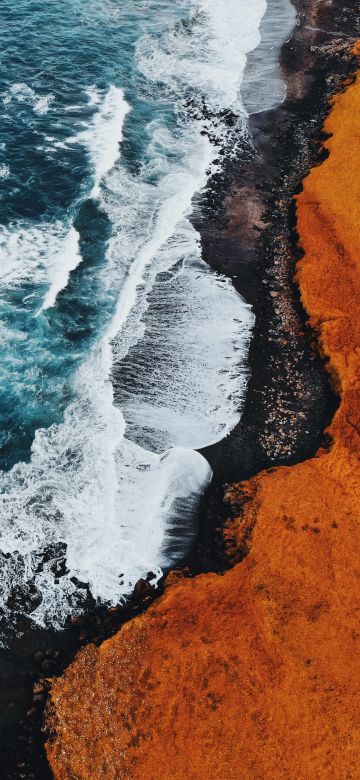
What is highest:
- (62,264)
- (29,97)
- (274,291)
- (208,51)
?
(208,51)

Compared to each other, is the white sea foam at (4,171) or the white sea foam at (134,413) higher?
the white sea foam at (4,171)

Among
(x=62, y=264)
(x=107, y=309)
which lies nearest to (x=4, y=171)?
(x=62, y=264)

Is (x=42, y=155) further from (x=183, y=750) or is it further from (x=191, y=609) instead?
(x=183, y=750)

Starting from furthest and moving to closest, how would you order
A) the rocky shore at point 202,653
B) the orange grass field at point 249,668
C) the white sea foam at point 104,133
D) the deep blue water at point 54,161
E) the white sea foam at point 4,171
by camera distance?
the white sea foam at point 104,133
the white sea foam at point 4,171
the deep blue water at point 54,161
the rocky shore at point 202,653
the orange grass field at point 249,668

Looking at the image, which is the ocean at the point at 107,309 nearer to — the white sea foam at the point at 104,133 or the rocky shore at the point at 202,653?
the white sea foam at the point at 104,133

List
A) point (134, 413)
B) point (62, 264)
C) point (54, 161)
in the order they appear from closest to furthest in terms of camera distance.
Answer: point (134, 413) → point (62, 264) → point (54, 161)

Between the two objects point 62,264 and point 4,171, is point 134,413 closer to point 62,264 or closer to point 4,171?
point 62,264

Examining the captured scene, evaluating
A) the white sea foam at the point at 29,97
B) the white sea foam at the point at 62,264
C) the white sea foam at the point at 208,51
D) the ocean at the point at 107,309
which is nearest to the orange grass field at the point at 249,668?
the ocean at the point at 107,309

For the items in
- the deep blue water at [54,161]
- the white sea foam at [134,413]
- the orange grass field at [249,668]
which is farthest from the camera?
the deep blue water at [54,161]
